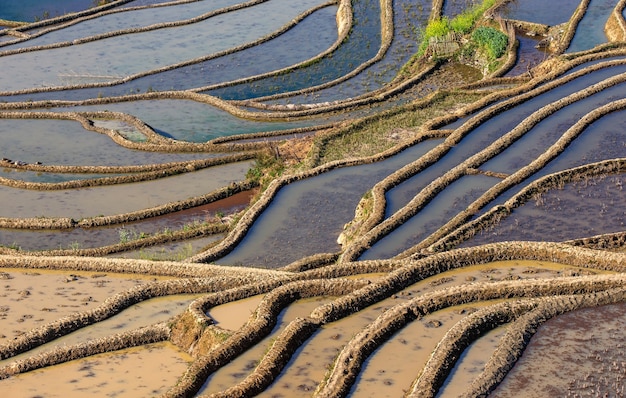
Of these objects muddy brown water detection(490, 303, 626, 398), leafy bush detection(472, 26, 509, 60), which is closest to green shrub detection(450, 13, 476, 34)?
leafy bush detection(472, 26, 509, 60)

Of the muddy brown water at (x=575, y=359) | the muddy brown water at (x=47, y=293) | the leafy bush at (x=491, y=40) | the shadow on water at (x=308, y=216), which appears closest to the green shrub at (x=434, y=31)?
the leafy bush at (x=491, y=40)

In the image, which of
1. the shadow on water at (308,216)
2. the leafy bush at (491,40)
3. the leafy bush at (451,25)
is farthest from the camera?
the leafy bush at (451,25)

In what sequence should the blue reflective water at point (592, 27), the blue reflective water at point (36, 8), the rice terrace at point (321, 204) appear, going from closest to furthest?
the rice terrace at point (321, 204), the blue reflective water at point (592, 27), the blue reflective water at point (36, 8)

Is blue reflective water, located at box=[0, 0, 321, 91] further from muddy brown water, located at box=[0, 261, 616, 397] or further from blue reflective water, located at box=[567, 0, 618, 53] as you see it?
muddy brown water, located at box=[0, 261, 616, 397]

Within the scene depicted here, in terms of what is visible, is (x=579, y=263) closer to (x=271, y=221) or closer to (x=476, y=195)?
(x=476, y=195)

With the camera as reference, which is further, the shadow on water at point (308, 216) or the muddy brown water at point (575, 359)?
the shadow on water at point (308, 216)

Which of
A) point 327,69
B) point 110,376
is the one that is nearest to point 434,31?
point 327,69

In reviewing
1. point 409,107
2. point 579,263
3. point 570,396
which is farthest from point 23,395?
point 409,107

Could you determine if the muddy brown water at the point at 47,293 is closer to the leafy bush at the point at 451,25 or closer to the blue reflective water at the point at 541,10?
the leafy bush at the point at 451,25
